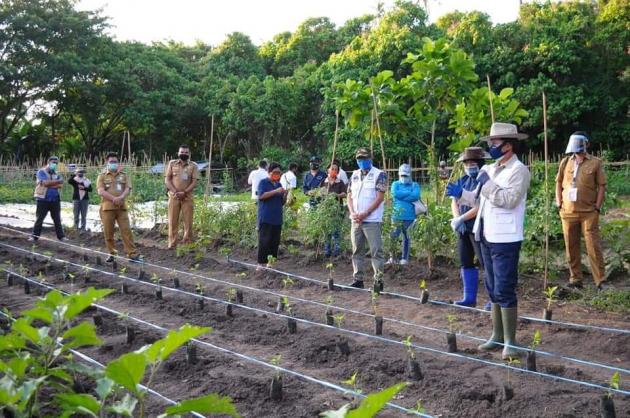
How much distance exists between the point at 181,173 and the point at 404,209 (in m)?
3.68

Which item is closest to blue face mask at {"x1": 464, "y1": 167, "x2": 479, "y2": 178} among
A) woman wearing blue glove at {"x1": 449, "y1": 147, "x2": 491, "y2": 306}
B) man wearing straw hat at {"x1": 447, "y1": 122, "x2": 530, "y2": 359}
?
woman wearing blue glove at {"x1": 449, "y1": 147, "x2": 491, "y2": 306}

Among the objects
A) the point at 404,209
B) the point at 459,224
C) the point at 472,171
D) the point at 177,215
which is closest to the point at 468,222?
the point at 459,224

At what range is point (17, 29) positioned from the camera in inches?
1031

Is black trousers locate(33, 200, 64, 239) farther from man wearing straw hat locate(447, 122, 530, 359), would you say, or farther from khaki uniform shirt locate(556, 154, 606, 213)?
man wearing straw hat locate(447, 122, 530, 359)

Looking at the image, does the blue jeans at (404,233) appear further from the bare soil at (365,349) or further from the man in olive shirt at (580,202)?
the man in olive shirt at (580,202)

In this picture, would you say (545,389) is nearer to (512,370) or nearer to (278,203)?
(512,370)

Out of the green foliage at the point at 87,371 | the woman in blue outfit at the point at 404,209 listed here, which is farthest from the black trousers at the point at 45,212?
the green foliage at the point at 87,371

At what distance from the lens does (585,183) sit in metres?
6.90

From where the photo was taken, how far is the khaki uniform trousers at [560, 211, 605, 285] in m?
6.80

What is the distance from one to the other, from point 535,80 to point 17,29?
20.1 m

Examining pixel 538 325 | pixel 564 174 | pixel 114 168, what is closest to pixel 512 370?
pixel 538 325

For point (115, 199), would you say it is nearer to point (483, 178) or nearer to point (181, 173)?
point (181, 173)

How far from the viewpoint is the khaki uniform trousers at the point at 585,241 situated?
6.80 m

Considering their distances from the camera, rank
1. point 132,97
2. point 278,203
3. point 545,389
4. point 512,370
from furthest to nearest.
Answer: point 132,97 < point 278,203 < point 512,370 < point 545,389
